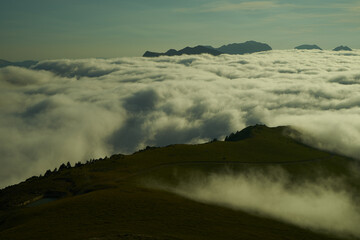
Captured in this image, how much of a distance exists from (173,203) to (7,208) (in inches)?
2774

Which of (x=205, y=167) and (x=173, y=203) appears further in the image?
(x=205, y=167)

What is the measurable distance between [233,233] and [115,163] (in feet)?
373

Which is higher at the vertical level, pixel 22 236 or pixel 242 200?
pixel 22 236

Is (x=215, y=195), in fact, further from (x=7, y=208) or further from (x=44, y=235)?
(x=7, y=208)

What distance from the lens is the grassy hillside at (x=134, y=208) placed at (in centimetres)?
7362

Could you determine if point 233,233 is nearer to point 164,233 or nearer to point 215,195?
point 164,233

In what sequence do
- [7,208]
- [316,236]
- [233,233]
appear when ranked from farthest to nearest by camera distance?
[7,208], [316,236], [233,233]

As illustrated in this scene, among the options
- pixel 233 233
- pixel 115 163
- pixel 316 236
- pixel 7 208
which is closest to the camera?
pixel 233 233

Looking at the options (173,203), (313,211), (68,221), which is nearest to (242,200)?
(313,211)

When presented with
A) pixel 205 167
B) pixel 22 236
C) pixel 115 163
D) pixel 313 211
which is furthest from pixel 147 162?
pixel 22 236

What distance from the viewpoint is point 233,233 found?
3135 inches

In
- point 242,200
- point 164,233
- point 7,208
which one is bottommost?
point 242,200

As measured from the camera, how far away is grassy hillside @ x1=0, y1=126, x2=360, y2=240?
7362cm

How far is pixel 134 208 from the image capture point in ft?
304
